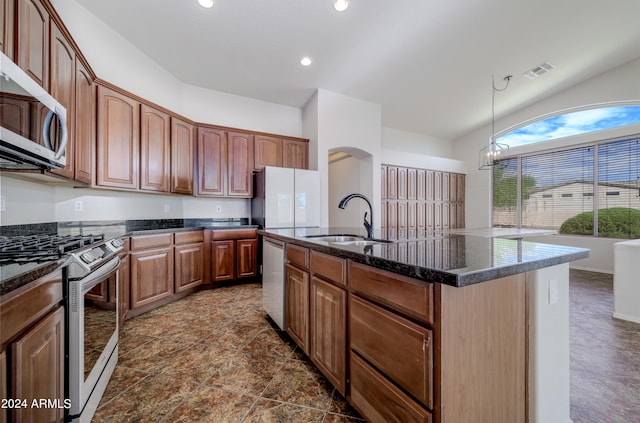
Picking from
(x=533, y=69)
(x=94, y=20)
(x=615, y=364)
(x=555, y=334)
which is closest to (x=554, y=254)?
(x=555, y=334)

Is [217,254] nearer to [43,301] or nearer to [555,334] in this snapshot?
[43,301]

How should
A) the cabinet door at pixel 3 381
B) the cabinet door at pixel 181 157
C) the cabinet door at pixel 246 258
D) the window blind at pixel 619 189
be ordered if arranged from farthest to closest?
the window blind at pixel 619 189 → the cabinet door at pixel 246 258 → the cabinet door at pixel 181 157 → the cabinet door at pixel 3 381

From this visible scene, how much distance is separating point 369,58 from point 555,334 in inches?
151

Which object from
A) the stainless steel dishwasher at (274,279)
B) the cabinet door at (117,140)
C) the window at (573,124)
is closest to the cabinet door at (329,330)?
the stainless steel dishwasher at (274,279)

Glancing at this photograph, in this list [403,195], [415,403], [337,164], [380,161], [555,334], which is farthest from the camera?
[337,164]

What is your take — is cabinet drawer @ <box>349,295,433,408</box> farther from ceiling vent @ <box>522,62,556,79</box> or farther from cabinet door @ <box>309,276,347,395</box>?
ceiling vent @ <box>522,62,556,79</box>

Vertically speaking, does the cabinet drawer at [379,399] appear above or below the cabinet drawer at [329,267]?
below

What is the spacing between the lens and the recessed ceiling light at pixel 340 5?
8.84 feet

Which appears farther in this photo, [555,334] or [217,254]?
[217,254]

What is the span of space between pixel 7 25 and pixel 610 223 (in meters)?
8.33

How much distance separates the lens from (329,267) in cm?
149

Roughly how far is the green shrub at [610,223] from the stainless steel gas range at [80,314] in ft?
25.4

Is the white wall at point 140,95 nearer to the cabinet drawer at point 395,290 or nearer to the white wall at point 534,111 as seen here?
the cabinet drawer at point 395,290

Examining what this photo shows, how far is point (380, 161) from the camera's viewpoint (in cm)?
510
